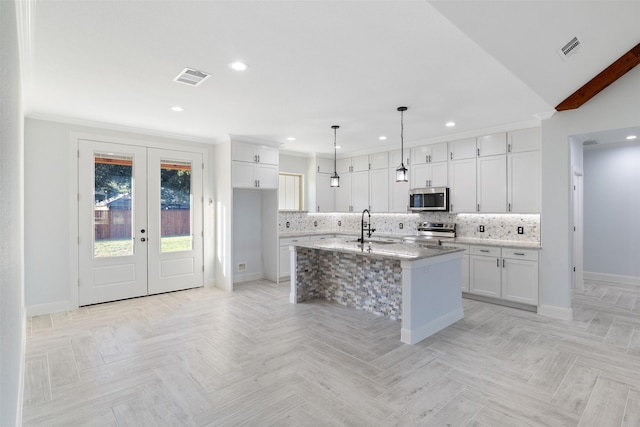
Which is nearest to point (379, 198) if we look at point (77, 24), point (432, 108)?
point (432, 108)

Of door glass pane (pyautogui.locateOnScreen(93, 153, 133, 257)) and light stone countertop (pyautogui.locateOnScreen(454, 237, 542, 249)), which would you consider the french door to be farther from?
light stone countertop (pyautogui.locateOnScreen(454, 237, 542, 249))

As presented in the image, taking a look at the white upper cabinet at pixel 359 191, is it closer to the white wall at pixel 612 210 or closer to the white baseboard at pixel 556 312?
the white baseboard at pixel 556 312

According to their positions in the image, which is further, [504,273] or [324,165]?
[324,165]

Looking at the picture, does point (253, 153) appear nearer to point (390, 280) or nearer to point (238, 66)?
point (238, 66)

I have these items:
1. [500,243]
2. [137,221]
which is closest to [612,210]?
[500,243]

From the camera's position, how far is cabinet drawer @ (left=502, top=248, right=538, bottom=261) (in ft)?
14.5

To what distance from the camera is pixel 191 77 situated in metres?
3.09

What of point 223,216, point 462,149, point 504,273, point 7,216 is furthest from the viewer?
point 223,216

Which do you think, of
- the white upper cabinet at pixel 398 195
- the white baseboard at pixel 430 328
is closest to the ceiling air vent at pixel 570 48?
the white baseboard at pixel 430 328

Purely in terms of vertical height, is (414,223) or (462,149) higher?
(462,149)

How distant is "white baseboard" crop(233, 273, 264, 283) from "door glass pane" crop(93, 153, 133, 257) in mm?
1935

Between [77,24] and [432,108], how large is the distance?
359cm

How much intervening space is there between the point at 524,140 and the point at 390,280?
2.94 meters

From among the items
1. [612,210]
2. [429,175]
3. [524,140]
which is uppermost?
[524,140]
